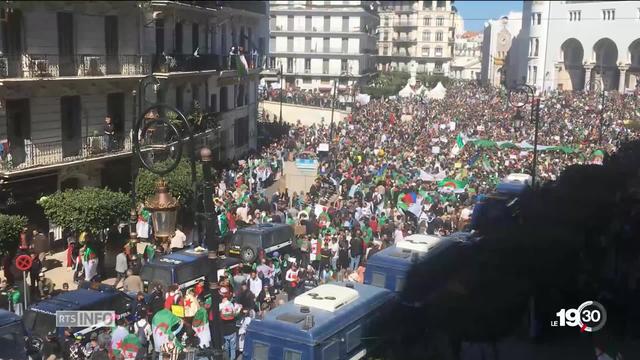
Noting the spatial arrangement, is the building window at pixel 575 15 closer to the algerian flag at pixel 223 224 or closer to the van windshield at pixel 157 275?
the algerian flag at pixel 223 224

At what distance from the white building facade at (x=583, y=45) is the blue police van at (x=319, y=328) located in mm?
23872

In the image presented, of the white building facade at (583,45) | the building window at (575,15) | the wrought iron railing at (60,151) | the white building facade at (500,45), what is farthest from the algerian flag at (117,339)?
the white building facade at (500,45)

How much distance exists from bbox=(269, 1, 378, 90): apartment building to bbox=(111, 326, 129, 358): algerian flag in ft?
241

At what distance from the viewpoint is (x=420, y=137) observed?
3894 cm

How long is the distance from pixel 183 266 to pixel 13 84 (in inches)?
349

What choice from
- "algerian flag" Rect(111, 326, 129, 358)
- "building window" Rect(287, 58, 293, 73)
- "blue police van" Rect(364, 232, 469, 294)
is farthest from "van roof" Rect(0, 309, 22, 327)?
"building window" Rect(287, 58, 293, 73)

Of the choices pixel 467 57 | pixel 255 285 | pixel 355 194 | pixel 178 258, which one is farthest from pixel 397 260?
pixel 467 57

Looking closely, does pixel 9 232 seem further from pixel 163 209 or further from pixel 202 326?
pixel 163 209

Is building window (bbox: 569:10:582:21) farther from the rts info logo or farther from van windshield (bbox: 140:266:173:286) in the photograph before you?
van windshield (bbox: 140:266:173:286)

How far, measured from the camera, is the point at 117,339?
12.3 meters

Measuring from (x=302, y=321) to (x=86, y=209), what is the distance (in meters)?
9.04

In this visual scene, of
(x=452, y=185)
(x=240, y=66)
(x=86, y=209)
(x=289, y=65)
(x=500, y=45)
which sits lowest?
(x=452, y=185)

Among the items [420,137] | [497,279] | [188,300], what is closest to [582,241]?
[497,279]

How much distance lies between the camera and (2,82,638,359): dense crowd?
14.0m
